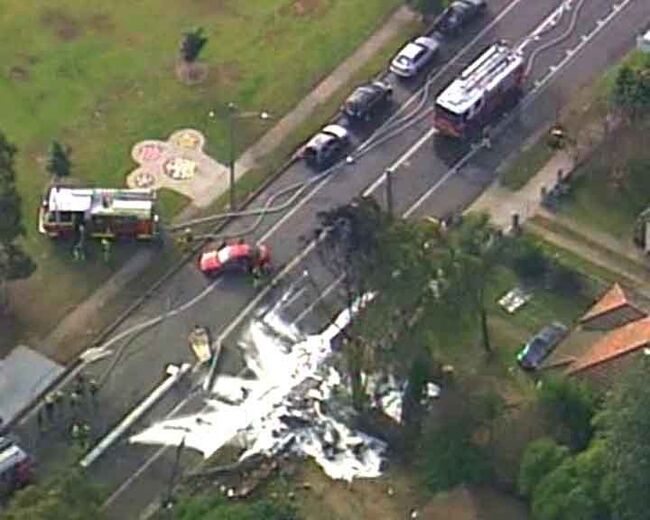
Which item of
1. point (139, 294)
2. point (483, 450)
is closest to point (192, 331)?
point (139, 294)

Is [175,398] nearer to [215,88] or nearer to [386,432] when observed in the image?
[386,432]

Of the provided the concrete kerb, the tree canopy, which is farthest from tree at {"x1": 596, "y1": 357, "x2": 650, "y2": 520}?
the concrete kerb

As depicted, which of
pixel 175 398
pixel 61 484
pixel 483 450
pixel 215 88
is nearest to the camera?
pixel 61 484

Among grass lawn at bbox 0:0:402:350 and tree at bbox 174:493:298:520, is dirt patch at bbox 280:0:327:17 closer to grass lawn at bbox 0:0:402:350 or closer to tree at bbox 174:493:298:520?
grass lawn at bbox 0:0:402:350

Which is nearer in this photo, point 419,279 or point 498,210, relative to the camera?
point 419,279

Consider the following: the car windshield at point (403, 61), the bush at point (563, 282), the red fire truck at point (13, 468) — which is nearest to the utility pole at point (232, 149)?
the car windshield at point (403, 61)

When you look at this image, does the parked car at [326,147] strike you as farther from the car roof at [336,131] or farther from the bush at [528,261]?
the bush at [528,261]

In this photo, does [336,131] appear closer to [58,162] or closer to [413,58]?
[413,58]
